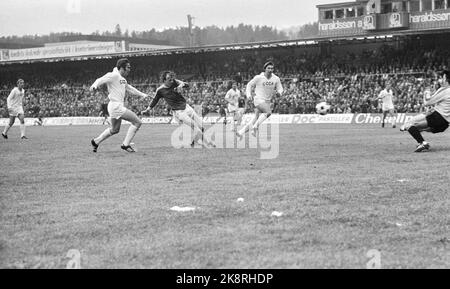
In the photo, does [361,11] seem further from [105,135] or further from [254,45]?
[105,135]

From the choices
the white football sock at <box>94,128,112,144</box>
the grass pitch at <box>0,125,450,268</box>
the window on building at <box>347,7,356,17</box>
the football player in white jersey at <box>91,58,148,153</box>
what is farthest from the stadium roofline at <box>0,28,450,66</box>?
the grass pitch at <box>0,125,450,268</box>

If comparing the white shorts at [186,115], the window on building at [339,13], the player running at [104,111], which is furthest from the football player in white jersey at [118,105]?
the window on building at [339,13]

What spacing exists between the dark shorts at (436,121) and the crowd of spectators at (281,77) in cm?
2209

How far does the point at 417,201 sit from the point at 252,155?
681 centimetres

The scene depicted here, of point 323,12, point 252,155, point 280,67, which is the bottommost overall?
point 252,155

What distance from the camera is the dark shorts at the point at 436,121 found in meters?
13.7

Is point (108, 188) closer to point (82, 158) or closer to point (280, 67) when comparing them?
point (82, 158)

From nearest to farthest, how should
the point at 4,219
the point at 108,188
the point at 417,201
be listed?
the point at 4,219, the point at 417,201, the point at 108,188

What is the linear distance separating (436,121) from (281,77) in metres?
33.2

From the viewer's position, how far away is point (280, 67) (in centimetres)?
4788

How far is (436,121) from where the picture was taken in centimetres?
1370

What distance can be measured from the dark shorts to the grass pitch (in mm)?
1880

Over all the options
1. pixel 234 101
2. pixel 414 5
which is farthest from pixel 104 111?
pixel 414 5

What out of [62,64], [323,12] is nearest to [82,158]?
[323,12]
